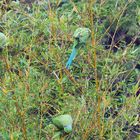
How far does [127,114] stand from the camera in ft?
5.03

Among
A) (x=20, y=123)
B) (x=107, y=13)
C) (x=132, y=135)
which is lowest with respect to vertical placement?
(x=132, y=135)

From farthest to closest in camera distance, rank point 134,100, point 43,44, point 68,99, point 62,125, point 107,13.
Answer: point 107,13
point 43,44
point 68,99
point 134,100
point 62,125

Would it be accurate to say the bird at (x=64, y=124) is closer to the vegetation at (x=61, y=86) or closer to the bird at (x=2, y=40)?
the vegetation at (x=61, y=86)

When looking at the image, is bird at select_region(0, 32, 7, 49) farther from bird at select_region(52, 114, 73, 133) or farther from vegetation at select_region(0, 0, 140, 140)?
bird at select_region(52, 114, 73, 133)

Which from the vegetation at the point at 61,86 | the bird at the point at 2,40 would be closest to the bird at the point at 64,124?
the vegetation at the point at 61,86

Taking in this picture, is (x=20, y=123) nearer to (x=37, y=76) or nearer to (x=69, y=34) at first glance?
(x=37, y=76)

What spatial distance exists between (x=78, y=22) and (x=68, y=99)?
556mm

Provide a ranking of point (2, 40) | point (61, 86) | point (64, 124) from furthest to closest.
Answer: point (61, 86)
point (2, 40)
point (64, 124)

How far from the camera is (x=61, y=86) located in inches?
67.7

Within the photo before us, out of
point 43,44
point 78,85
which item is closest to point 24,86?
point 78,85

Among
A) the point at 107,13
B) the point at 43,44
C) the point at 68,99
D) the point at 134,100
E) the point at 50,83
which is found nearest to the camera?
the point at 134,100

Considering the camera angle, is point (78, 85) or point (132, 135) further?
point (132, 135)

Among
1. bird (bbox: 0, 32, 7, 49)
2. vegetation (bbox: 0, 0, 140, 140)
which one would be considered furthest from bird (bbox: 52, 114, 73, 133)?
bird (bbox: 0, 32, 7, 49)

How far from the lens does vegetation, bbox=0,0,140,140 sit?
1.53m
